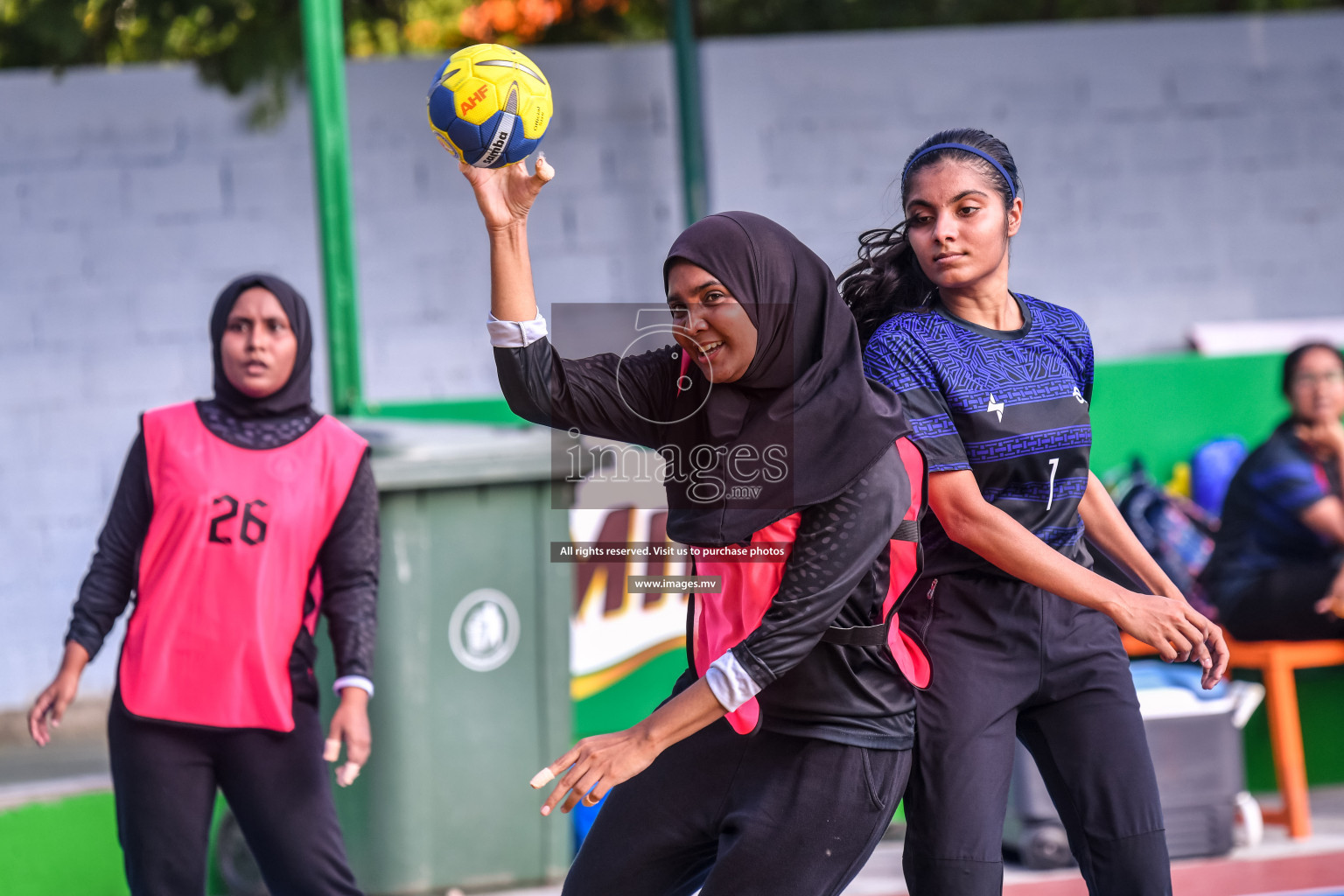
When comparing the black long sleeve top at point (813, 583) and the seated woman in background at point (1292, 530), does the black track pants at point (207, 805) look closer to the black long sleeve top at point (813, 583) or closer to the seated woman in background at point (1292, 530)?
the black long sleeve top at point (813, 583)

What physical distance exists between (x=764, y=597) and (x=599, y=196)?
5.54 m

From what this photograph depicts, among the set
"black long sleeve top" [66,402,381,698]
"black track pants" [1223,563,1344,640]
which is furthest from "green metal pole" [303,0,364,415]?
"black track pants" [1223,563,1344,640]

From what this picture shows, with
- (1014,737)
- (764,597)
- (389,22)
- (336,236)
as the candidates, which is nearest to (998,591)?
(1014,737)

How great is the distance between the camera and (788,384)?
7.93 ft

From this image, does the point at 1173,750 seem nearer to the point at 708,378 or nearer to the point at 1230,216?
the point at 708,378

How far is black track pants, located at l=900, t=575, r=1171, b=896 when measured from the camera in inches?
108

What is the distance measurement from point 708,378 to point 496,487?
2092 millimetres

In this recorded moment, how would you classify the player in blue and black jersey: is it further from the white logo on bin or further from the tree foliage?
the tree foliage

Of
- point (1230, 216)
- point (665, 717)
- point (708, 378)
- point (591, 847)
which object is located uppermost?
point (1230, 216)

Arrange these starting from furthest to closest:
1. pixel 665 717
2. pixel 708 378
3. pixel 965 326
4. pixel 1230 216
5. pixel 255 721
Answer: pixel 1230 216 → pixel 255 721 → pixel 965 326 → pixel 708 378 → pixel 665 717

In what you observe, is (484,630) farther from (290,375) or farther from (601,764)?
(601,764)

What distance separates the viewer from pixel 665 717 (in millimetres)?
2330

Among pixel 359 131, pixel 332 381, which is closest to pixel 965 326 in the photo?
pixel 332 381

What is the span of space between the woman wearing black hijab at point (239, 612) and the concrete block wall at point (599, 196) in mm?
4070
